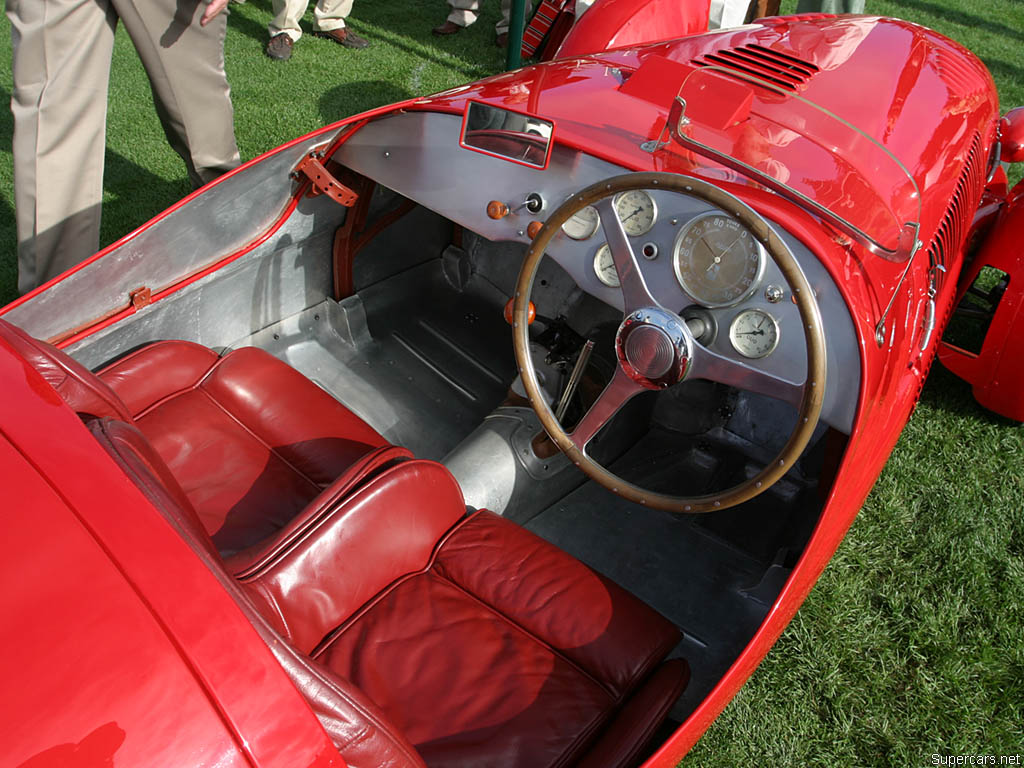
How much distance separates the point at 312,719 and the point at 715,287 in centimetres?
123

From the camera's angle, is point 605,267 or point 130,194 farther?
point 130,194

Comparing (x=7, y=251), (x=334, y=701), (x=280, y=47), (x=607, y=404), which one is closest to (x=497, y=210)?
(x=607, y=404)

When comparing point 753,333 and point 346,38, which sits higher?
point 753,333

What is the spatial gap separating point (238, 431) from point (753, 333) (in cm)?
132

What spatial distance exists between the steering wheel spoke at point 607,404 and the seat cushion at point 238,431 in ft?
1.82

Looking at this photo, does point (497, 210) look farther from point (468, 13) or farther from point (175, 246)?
point (468, 13)

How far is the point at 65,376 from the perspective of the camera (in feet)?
5.04

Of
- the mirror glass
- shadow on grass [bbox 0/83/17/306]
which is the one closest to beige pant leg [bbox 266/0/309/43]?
shadow on grass [bbox 0/83/17/306]

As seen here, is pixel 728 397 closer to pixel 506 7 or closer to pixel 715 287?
pixel 715 287

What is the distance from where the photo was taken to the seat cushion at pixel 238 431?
1.94m

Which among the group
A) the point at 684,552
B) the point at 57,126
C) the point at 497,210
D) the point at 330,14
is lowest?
the point at 684,552

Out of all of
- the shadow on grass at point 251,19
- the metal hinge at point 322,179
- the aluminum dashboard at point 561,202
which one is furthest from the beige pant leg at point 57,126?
the shadow on grass at point 251,19

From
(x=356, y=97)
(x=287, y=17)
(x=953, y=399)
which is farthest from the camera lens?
(x=287, y=17)

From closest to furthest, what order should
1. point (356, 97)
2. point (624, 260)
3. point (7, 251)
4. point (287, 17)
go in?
point (624, 260) → point (7, 251) → point (356, 97) → point (287, 17)
